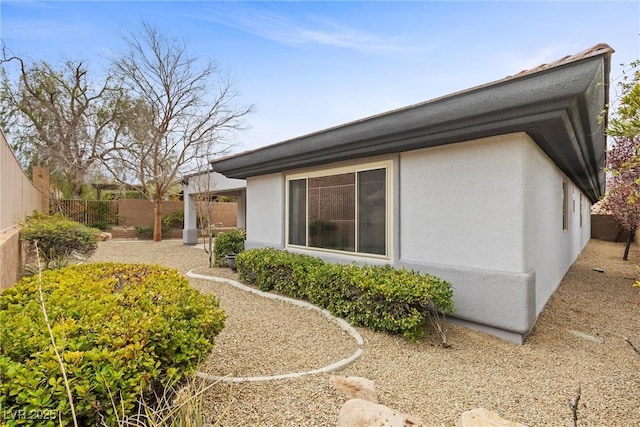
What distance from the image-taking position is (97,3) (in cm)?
586

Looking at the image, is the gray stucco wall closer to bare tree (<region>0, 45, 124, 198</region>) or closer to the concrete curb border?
the concrete curb border

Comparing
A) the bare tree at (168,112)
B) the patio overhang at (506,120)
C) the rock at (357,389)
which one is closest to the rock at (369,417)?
the rock at (357,389)

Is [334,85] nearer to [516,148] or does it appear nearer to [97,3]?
[97,3]

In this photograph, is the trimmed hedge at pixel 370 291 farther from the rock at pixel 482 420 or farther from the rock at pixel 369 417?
the rock at pixel 369 417

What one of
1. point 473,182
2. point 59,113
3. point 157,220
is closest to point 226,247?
point 473,182

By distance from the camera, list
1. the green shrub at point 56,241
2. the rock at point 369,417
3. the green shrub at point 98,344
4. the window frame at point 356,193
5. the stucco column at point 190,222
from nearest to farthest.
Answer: the green shrub at point 98,344, the rock at point 369,417, the window frame at point 356,193, the green shrub at point 56,241, the stucco column at point 190,222

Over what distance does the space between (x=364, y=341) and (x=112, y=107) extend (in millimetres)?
24909

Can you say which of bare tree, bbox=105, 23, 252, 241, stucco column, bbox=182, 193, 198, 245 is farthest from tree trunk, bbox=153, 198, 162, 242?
stucco column, bbox=182, 193, 198, 245

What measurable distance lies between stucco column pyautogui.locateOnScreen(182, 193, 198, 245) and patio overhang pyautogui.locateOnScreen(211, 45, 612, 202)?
11689mm

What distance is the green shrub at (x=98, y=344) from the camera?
5.98 ft

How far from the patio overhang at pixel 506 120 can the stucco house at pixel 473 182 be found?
15 millimetres

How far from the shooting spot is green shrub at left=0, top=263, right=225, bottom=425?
1821 mm

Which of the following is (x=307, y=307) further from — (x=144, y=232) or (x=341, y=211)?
(x=144, y=232)

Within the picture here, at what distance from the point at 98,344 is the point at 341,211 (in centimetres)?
497
